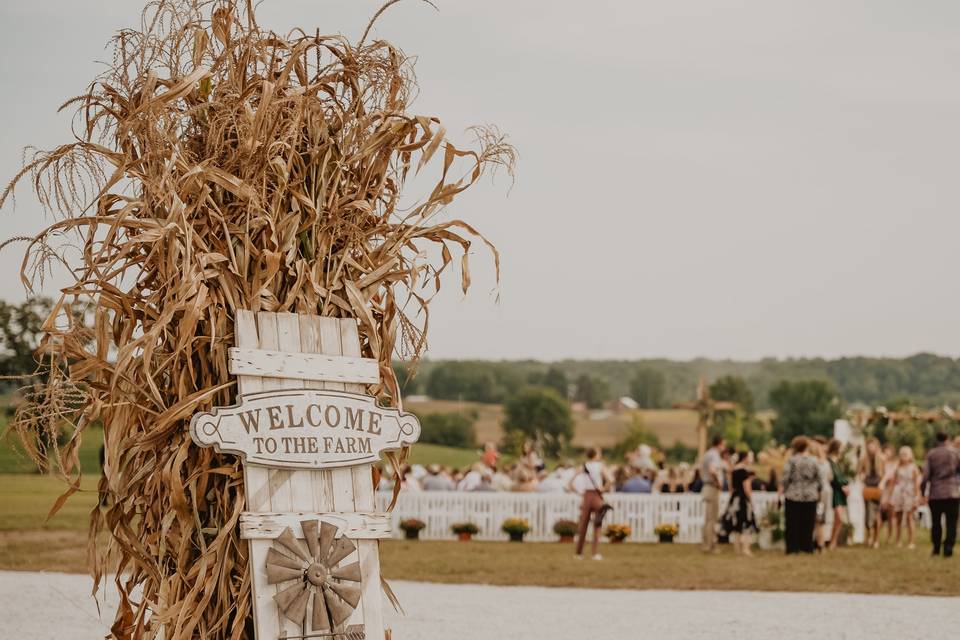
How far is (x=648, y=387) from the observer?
11969cm

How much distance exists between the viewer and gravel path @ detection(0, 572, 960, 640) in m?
10.4

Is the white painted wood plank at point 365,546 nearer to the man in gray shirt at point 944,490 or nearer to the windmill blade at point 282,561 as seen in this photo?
the windmill blade at point 282,561

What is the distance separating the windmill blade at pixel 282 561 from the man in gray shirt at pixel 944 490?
45.3ft

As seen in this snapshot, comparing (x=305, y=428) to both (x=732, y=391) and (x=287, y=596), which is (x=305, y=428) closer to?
(x=287, y=596)

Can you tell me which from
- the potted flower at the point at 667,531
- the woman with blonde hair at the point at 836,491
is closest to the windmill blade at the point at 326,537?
the woman with blonde hair at the point at 836,491

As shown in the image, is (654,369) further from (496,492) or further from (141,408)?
(141,408)

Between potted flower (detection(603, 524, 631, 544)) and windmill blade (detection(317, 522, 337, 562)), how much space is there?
16376mm

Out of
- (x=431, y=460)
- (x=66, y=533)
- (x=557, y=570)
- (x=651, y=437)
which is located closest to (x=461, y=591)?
(x=557, y=570)

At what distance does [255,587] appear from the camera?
4.90 m

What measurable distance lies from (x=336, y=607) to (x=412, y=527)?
16606 mm

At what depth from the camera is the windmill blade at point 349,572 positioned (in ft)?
16.9

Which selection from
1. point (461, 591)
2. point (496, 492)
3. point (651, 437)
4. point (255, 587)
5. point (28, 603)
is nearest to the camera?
point (255, 587)

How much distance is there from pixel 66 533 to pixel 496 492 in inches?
314

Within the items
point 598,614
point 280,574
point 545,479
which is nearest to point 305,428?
point 280,574
